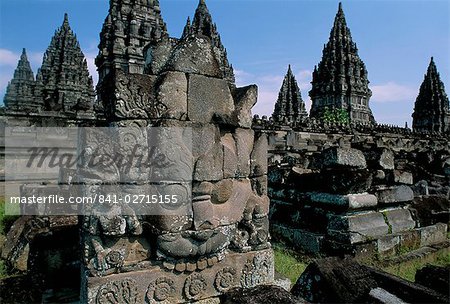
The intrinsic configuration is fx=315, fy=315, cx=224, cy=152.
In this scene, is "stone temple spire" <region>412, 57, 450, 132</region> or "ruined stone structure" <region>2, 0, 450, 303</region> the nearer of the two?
"ruined stone structure" <region>2, 0, 450, 303</region>

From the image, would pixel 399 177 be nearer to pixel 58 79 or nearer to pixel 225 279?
pixel 225 279

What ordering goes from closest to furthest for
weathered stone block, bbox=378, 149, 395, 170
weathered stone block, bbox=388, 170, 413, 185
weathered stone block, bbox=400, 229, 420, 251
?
weathered stone block, bbox=400, 229, 420, 251
weathered stone block, bbox=388, 170, 413, 185
weathered stone block, bbox=378, 149, 395, 170

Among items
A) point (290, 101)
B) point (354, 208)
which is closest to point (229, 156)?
point (354, 208)

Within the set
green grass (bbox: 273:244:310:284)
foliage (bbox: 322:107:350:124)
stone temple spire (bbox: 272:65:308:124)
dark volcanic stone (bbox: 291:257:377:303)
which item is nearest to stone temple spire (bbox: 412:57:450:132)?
foliage (bbox: 322:107:350:124)

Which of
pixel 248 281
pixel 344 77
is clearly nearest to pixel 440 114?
pixel 344 77

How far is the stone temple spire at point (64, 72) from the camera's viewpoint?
3161 cm

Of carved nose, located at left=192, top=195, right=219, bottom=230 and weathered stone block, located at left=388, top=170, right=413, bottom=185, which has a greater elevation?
weathered stone block, located at left=388, top=170, right=413, bottom=185

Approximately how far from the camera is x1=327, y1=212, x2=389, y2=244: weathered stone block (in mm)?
4148

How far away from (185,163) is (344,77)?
47.5 m

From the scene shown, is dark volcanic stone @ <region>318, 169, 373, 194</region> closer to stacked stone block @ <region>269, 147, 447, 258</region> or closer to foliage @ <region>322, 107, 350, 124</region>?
stacked stone block @ <region>269, 147, 447, 258</region>

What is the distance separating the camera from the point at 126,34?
24.1 metres

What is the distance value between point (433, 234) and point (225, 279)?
4.11m

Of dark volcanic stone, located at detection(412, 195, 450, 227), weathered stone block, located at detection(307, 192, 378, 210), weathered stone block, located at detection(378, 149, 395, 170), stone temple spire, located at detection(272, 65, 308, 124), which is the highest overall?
stone temple spire, located at detection(272, 65, 308, 124)

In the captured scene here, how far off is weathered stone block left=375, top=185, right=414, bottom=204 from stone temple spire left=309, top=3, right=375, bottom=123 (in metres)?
41.8
